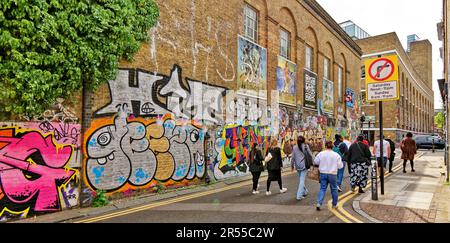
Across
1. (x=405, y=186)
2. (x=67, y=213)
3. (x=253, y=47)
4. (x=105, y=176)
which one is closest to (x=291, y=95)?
(x=253, y=47)

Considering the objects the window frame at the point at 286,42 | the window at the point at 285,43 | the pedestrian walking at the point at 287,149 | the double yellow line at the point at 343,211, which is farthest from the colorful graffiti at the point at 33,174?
the window at the point at 285,43

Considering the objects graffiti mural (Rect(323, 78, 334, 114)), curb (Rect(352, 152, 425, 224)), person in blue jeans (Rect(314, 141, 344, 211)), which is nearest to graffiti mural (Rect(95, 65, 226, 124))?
person in blue jeans (Rect(314, 141, 344, 211))

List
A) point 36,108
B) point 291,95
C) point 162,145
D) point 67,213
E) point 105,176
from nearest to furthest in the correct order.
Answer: point 36,108
point 67,213
point 105,176
point 162,145
point 291,95

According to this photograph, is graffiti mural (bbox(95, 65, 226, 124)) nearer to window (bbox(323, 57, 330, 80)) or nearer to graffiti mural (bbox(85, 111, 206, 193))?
graffiti mural (bbox(85, 111, 206, 193))

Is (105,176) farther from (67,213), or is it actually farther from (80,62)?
(80,62)

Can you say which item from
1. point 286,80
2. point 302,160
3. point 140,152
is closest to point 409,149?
point 286,80

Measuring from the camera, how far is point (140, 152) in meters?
9.39

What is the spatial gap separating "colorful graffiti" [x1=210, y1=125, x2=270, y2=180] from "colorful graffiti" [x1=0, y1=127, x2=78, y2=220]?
222 inches

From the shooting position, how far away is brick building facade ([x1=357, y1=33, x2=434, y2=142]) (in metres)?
43.0

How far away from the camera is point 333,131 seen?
25.8m

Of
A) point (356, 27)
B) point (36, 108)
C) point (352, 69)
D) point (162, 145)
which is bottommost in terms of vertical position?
point (162, 145)

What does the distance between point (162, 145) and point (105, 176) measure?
7.03ft

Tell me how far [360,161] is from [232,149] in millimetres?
5673

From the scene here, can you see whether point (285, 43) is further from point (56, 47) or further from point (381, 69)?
point (56, 47)
